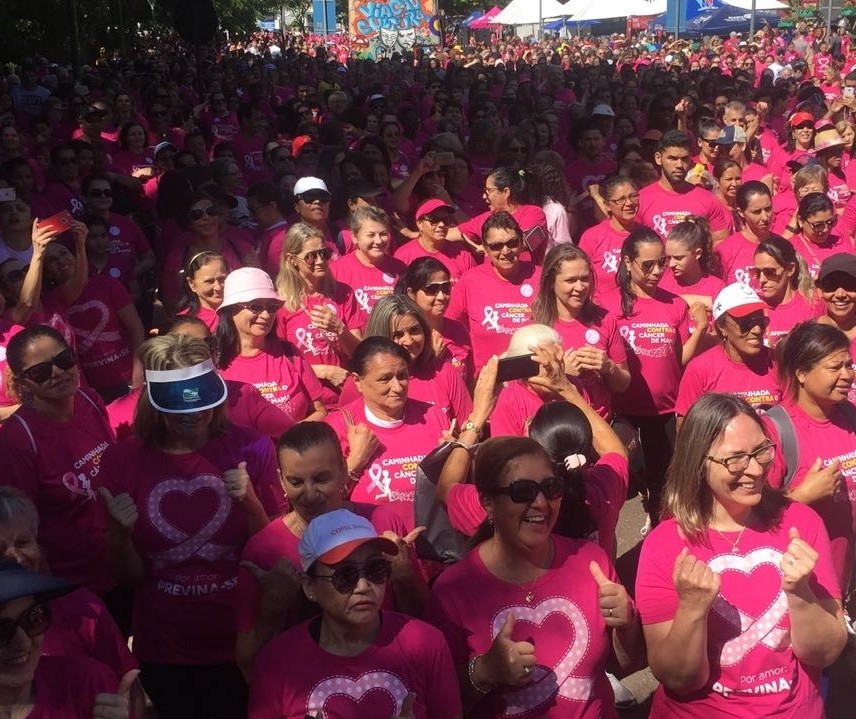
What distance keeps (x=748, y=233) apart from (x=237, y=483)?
15.6 ft

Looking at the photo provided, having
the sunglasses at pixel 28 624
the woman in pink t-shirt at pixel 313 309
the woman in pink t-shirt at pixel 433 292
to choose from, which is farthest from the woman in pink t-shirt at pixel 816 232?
the sunglasses at pixel 28 624

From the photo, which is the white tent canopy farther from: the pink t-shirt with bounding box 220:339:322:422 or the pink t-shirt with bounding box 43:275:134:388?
the pink t-shirt with bounding box 220:339:322:422

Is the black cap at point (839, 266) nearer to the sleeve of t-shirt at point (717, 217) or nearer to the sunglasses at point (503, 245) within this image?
the sunglasses at point (503, 245)

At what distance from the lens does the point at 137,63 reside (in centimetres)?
2456

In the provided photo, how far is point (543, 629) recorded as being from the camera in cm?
303

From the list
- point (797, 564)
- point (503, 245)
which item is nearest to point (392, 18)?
point (503, 245)

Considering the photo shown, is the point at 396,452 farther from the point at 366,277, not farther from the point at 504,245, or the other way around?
the point at 366,277

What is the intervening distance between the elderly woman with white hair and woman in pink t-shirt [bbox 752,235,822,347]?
5.59 feet

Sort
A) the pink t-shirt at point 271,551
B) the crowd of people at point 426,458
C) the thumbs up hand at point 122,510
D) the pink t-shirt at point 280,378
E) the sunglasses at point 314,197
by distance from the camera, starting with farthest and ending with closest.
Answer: the sunglasses at point 314,197, the pink t-shirt at point 280,378, the thumbs up hand at point 122,510, the pink t-shirt at point 271,551, the crowd of people at point 426,458

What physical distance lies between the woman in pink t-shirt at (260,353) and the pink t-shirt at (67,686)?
2230 millimetres

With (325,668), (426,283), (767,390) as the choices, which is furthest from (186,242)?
(325,668)

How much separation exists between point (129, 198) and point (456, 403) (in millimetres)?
5824

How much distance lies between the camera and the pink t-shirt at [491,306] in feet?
19.9

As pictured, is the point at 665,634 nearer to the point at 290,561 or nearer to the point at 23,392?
the point at 290,561
